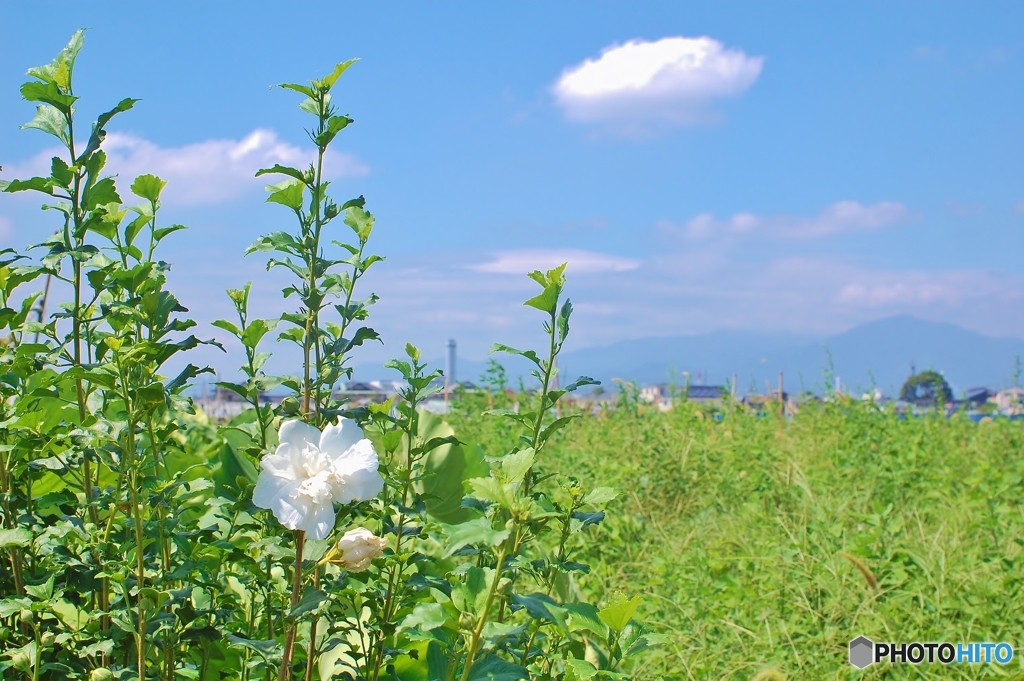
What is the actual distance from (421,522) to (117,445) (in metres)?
0.51

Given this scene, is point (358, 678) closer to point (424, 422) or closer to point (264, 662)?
point (264, 662)

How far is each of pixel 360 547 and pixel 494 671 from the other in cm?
24

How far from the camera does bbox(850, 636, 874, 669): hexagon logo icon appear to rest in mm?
2674

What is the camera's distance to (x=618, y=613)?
4.46ft

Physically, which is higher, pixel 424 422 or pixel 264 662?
pixel 424 422

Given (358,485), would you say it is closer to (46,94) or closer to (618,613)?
(618,613)

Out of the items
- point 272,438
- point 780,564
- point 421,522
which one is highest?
point 272,438

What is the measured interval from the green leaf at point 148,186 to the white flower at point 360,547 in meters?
0.77

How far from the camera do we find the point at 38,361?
154 centimetres

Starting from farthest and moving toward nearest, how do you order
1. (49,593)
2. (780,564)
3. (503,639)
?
(780,564) < (49,593) < (503,639)

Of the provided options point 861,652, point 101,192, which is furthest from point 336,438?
point 861,652

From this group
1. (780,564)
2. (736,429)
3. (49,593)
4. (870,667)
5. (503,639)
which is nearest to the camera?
(503,639)

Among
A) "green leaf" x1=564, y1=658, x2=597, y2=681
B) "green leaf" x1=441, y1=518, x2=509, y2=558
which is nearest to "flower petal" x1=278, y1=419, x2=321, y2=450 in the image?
"green leaf" x1=441, y1=518, x2=509, y2=558

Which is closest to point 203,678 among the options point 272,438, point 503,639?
point 272,438
